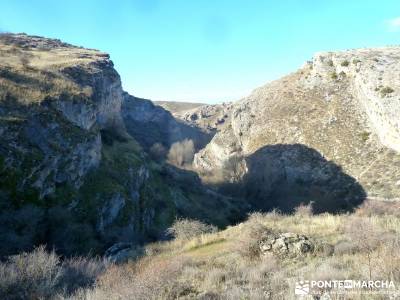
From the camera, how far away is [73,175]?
1371 inches

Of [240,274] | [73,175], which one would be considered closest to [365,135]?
[73,175]

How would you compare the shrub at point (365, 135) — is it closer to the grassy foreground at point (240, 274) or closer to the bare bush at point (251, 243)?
the grassy foreground at point (240, 274)

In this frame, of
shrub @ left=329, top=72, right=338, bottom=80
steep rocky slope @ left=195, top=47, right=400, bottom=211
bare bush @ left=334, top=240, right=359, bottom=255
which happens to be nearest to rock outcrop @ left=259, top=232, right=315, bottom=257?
bare bush @ left=334, top=240, right=359, bottom=255

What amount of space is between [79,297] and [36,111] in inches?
1144

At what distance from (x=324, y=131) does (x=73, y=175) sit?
43.3m

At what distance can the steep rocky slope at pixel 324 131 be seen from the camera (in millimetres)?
52094

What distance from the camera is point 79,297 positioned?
842cm

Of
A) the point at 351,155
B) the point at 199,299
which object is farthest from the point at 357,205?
the point at 199,299

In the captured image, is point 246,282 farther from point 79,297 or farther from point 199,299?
point 79,297

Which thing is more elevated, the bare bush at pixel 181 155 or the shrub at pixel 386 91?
the shrub at pixel 386 91

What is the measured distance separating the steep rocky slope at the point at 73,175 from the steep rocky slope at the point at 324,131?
12393 mm

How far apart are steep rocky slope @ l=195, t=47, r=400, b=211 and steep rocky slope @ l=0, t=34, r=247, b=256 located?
12.4 meters

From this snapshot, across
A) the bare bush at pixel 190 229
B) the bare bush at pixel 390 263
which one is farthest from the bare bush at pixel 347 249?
the bare bush at pixel 190 229

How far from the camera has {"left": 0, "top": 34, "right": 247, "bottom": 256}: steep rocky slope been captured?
27188 mm
